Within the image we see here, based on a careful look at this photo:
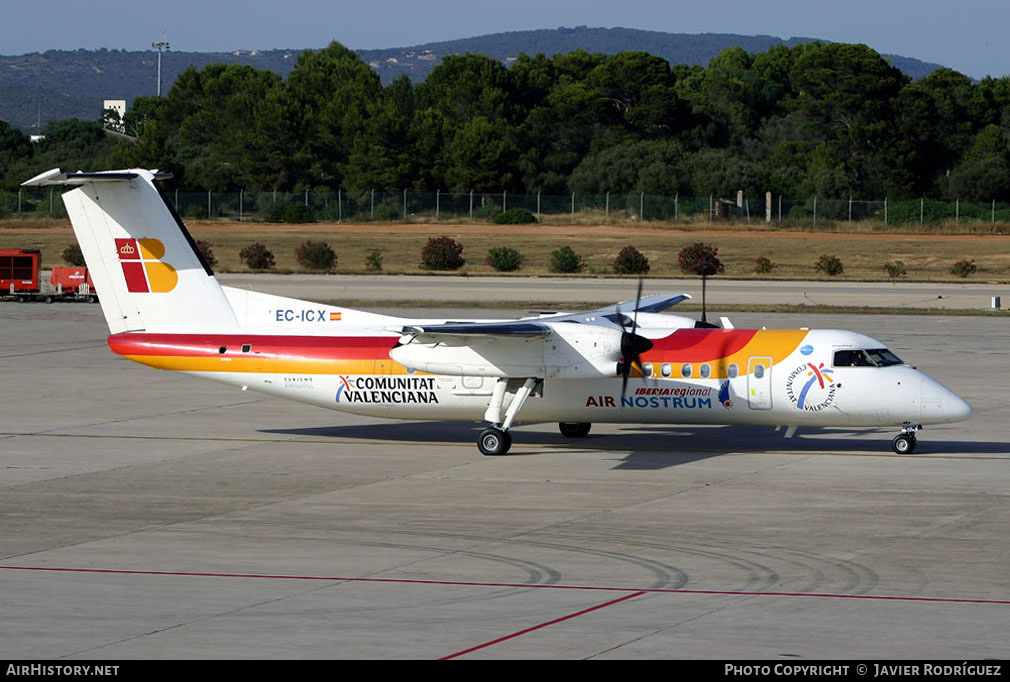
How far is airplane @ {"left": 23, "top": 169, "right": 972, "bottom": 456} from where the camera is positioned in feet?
80.6

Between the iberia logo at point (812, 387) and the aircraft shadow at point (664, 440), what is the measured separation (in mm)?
1612

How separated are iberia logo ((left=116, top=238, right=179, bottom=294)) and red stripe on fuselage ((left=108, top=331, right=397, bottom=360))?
40.4 inches

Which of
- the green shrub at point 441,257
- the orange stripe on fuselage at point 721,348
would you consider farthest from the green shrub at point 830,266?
the orange stripe on fuselage at point 721,348

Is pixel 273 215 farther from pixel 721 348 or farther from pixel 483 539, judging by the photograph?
pixel 483 539

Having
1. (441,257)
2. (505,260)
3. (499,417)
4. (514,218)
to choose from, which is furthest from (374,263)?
(499,417)

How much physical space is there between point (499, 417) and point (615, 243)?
228ft

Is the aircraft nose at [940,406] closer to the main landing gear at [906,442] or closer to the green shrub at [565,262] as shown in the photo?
the main landing gear at [906,442]

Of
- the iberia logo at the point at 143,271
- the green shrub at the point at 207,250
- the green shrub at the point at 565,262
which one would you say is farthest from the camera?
the green shrub at the point at 207,250

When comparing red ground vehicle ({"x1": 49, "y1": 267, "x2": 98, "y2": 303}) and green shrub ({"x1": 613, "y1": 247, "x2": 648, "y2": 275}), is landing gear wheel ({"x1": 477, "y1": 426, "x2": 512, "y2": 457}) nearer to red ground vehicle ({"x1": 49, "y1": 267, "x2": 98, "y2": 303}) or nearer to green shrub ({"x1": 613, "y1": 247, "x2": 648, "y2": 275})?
red ground vehicle ({"x1": 49, "y1": 267, "x2": 98, "y2": 303})

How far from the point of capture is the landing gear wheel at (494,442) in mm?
25422

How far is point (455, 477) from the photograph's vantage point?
2317 cm

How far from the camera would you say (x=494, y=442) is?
1001 inches

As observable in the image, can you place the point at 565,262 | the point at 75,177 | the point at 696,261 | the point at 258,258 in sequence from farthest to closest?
the point at 565,262 < the point at 258,258 < the point at 696,261 < the point at 75,177

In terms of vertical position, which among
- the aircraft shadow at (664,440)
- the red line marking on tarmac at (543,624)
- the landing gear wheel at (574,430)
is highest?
the red line marking on tarmac at (543,624)
